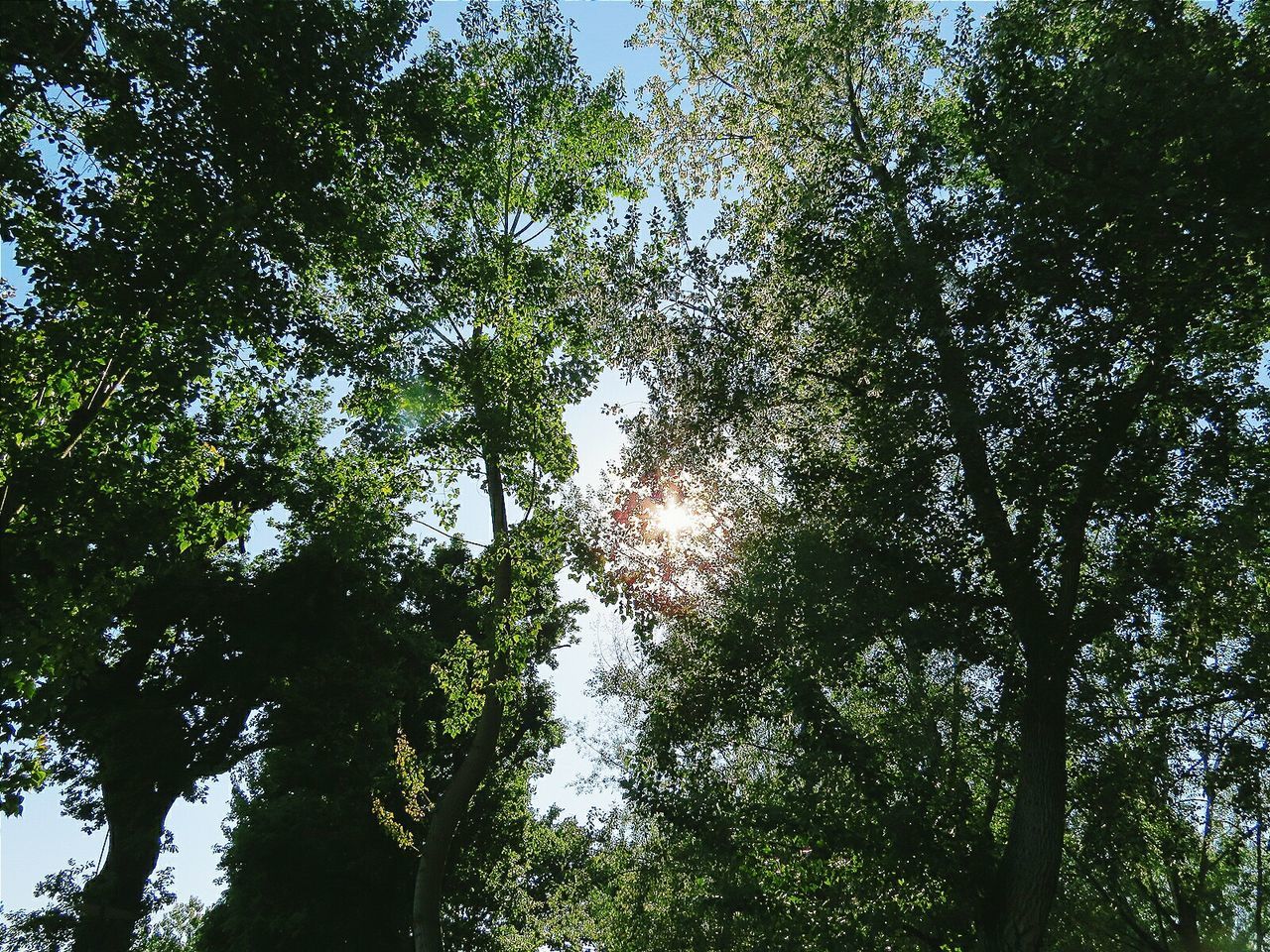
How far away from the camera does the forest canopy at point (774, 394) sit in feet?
27.2

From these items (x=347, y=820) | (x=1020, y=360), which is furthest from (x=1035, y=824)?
(x=347, y=820)

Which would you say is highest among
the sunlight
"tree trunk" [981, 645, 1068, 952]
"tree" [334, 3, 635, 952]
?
"tree" [334, 3, 635, 952]

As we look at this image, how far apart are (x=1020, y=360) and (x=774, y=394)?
12.9 feet

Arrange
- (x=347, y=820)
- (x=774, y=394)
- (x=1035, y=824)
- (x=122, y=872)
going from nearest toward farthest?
(x=1035, y=824) < (x=774, y=394) < (x=122, y=872) < (x=347, y=820)

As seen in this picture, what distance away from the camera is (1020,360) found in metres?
9.35

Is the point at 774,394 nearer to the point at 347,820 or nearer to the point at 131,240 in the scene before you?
the point at 131,240

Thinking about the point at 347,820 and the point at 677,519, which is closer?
the point at 677,519

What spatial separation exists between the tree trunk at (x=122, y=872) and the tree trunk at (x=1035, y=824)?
2295cm

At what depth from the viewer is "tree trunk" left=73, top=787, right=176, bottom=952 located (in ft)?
62.6

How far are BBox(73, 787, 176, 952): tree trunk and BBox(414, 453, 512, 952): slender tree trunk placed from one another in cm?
1287

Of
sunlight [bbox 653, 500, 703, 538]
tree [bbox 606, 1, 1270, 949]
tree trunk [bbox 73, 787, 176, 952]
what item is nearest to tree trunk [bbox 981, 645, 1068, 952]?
tree [bbox 606, 1, 1270, 949]

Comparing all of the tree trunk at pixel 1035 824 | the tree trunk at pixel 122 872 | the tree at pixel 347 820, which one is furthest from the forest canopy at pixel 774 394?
the tree trunk at pixel 122 872

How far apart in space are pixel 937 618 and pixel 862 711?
25.0 ft

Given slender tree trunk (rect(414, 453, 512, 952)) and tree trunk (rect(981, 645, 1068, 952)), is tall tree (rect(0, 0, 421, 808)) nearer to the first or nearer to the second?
slender tree trunk (rect(414, 453, 512, 952))
